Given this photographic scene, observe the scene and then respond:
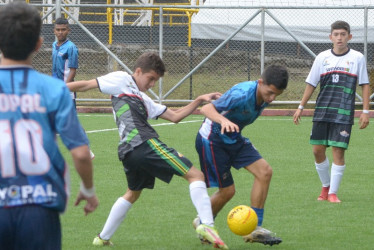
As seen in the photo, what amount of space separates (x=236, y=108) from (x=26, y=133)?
334 cm

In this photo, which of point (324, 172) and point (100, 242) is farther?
point (324, 172)

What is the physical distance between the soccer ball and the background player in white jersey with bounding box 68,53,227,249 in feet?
1.09

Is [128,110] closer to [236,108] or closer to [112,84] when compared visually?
[112,84]

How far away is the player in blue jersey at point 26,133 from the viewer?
3689 mm

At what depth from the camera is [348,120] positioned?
29.3ft

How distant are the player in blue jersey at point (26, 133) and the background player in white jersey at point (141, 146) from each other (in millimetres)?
2492

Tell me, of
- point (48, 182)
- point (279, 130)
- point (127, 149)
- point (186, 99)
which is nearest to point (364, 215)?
point (127, 149)

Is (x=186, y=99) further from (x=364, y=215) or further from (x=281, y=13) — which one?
(x=364, y=215)

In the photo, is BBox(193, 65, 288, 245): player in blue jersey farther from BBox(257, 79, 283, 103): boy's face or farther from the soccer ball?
the soccer ball

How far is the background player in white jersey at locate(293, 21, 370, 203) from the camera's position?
8.88 m

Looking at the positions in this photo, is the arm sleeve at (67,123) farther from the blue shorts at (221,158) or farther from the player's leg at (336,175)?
Answer: the player's leg at (336,175)

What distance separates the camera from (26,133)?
370cm

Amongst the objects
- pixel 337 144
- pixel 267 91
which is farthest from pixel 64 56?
pixel 267 91

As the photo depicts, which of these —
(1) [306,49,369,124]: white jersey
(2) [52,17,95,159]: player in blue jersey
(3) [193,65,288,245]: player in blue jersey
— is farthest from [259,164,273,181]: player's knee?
(2) [52,17,95,159]: player in blue jersey
